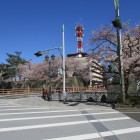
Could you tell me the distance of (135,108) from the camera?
12.5 m

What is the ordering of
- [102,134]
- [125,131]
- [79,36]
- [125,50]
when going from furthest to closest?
[79,36]
[125,50]
[125,131]
[102,134]

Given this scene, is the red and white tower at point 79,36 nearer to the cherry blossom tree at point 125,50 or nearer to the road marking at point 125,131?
the cherry blossom tree at point 125,50

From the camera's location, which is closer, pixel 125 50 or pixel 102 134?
pixel 102 134

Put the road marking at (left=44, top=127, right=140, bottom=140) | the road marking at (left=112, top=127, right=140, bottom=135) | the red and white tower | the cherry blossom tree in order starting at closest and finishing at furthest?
the road marking at (left=44, top=127, right=140, bottom=140) < the road marking at (left=112, top=127, right=140, bottom=135) < the cherry blossom tree < the red and white tower

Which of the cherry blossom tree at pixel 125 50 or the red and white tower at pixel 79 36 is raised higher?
the red and white tower at pixel 79 36

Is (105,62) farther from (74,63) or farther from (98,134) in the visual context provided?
(74,63)

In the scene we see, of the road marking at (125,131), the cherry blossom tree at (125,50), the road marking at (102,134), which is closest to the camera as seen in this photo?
the road marking at (102,134)

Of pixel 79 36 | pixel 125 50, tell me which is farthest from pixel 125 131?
pixel 79 36

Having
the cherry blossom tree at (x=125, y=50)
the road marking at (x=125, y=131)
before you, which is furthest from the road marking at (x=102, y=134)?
the cherry blossom tree at (x=125, y=50)

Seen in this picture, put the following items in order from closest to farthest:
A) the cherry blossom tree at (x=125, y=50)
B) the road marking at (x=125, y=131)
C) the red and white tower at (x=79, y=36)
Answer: the road marking at (x=125, y=131) → the cherry blossom tree at (x=125, y=50) → the red and white tower at (x=79, y=36)

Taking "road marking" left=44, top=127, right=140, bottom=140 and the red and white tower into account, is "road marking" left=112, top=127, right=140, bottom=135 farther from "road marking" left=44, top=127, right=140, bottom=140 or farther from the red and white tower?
the red and white tower

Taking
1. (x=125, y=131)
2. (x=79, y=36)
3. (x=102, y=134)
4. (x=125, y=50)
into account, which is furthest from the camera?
(x=79, y=36)

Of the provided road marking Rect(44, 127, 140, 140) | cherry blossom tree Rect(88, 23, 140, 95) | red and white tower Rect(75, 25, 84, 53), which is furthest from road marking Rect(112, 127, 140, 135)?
red and white tower Rect(75, 25, 84, 53)

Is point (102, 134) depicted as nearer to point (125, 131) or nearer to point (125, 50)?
point (125, 131)
